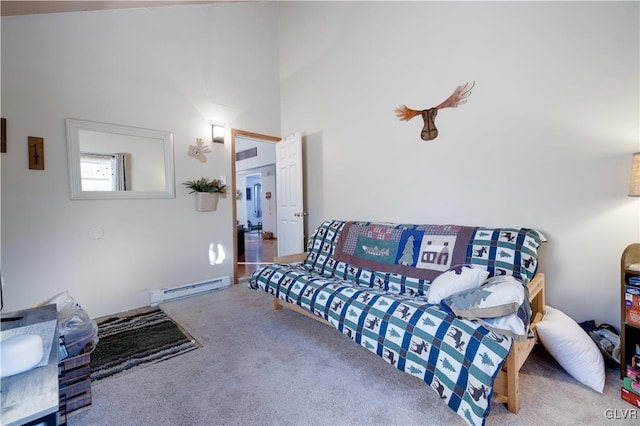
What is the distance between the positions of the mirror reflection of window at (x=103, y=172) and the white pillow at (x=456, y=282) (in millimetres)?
2932

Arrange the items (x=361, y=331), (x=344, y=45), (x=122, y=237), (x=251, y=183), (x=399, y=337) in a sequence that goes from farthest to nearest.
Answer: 1. (x=251, y=183)
2. (x=344, y=45)
3. (x=122, y=237)
4. (x=361, y=331)
5. (x=399, y=337)

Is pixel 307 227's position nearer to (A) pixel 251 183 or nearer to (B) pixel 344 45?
(B) pixel 344 45

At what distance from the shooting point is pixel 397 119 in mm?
2777

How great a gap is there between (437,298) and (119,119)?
3195 mm

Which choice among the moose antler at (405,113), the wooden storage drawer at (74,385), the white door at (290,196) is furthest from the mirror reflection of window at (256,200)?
the wooden storage drawer at (74,385)

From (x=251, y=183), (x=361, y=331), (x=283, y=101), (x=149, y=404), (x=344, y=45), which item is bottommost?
(x=149, y=404)

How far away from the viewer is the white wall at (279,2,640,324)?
1.76m

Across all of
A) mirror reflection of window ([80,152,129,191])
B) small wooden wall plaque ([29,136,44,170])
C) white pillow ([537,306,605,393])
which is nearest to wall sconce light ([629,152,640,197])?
white pillow ([537,306,605,393])

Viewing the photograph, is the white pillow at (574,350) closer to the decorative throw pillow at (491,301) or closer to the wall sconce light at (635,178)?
the decorative throw pillow at (491,301)

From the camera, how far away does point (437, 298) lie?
1.58m

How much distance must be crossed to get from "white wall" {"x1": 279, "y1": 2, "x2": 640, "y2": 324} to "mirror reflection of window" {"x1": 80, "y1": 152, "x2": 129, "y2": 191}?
2.27 meters

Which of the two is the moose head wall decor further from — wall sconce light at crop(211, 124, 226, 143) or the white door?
wall sconce light at crop(211, 124, 226, 143)

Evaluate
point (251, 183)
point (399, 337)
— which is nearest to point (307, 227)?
point (399, 337)

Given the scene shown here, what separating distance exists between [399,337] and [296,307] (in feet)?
3.18
